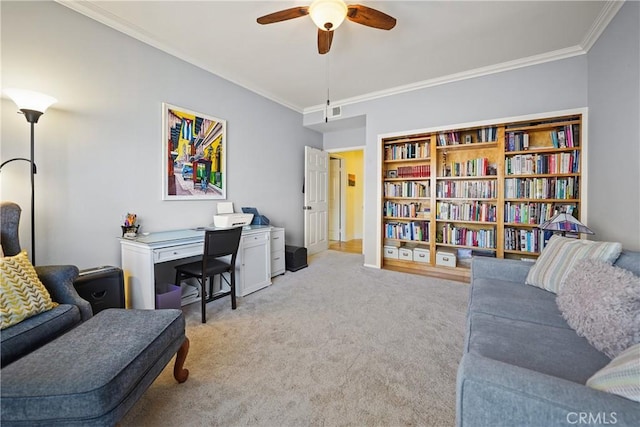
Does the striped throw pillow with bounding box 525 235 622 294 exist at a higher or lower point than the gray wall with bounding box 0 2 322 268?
lower

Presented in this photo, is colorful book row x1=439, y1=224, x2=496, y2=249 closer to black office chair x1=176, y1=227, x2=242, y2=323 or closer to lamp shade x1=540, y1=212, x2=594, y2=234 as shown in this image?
lamp shade x1=540, y1=212, x2=594, y2=234

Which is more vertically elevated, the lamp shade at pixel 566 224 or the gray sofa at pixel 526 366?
the lamp shade at pixel 566 224

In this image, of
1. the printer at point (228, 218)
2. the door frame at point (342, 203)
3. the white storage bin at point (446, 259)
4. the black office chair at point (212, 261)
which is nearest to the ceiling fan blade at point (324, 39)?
the black office chair at point (212, 261)

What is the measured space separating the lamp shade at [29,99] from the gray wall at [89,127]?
268 millimetres

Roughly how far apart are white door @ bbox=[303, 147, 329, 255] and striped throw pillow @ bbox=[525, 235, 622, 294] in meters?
3.28

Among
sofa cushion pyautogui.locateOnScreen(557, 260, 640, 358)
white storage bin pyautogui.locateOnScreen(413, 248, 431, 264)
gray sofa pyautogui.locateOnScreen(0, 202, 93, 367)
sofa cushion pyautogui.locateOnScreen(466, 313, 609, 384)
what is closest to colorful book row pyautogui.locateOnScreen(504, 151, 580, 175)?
white storage bin pyautogui.locateOnScreen(413, 248, 431, 264)

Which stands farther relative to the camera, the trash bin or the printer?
the printer

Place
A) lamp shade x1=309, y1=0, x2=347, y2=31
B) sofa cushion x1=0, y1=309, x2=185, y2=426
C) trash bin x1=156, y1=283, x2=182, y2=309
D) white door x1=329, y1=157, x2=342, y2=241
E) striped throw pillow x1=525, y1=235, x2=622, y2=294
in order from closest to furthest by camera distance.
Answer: sofa cushion x1=0, y1=309, x2=185, y2=426 → striped throw pillow x1=525, y1=235, x2=622, y2=294 → lamp shade x1=309, y1=0, x2=347, y2=31 → trash bin x1=156, y1=283, x2=182, y2=309 → white door x1=329, y1=157, x2=342, y2=241

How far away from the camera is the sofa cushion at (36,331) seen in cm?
111

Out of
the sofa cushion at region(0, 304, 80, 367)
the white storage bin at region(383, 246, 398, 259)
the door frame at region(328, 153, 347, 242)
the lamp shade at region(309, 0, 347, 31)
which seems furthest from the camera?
the door frame at region(328, 153, 347, 242)

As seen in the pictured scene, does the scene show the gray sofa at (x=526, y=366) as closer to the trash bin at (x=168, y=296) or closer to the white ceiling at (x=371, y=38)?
the white ceiling at (x=371, y=38)

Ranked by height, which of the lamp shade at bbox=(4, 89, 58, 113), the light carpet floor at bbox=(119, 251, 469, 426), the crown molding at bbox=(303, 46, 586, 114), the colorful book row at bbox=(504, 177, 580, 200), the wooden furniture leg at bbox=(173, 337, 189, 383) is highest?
the crown molding at bbox=(303, 46, 586, 114)

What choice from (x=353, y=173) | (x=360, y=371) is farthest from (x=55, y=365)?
(x=353, y=173)

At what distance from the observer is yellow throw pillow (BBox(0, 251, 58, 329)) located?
1.18m
